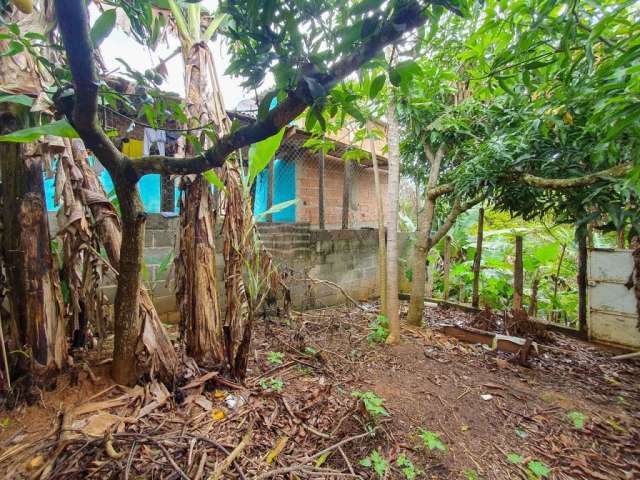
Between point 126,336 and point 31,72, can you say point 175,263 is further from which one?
point 31,72

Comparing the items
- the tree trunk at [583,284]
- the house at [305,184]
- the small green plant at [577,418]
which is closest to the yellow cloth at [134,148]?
the house at [305,184]

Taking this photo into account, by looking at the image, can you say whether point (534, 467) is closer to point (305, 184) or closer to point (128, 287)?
point (128, 287)

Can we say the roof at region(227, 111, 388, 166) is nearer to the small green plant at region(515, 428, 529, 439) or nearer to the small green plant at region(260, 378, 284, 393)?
the small green plant at region(260, 378, 284, 393)

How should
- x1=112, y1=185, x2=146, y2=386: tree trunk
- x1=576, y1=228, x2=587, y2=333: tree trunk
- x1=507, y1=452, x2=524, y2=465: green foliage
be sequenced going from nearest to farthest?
x1=112, y1=185, x2=146, y2=386: tree trunk
x1=507, y1=452, x2=524, y2=465: green foliage
x1=576, y1=228, x2=587, y2=333: tree trunk

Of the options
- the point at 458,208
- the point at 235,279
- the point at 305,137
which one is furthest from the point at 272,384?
the point at 305,137

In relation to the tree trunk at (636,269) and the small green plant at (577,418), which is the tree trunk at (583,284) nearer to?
the tree trunk at (636,269)

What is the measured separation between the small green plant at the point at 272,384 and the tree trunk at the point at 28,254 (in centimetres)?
114

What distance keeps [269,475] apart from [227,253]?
3.91 ft

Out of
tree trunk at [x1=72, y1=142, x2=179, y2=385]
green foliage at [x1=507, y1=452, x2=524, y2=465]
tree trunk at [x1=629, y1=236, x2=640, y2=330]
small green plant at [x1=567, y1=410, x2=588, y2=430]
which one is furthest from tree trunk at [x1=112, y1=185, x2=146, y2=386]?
tree trunk at [x1=629, y1=236, x2=640, y2=330]

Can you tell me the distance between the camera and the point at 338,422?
5.53ft

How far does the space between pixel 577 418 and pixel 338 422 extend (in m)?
1.77

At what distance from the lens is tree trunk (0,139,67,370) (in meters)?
1.38

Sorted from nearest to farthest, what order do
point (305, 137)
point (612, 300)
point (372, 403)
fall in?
point (372, 403) → point (612, 300) → point (305, 137)

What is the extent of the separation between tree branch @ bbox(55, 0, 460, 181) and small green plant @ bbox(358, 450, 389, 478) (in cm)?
160
